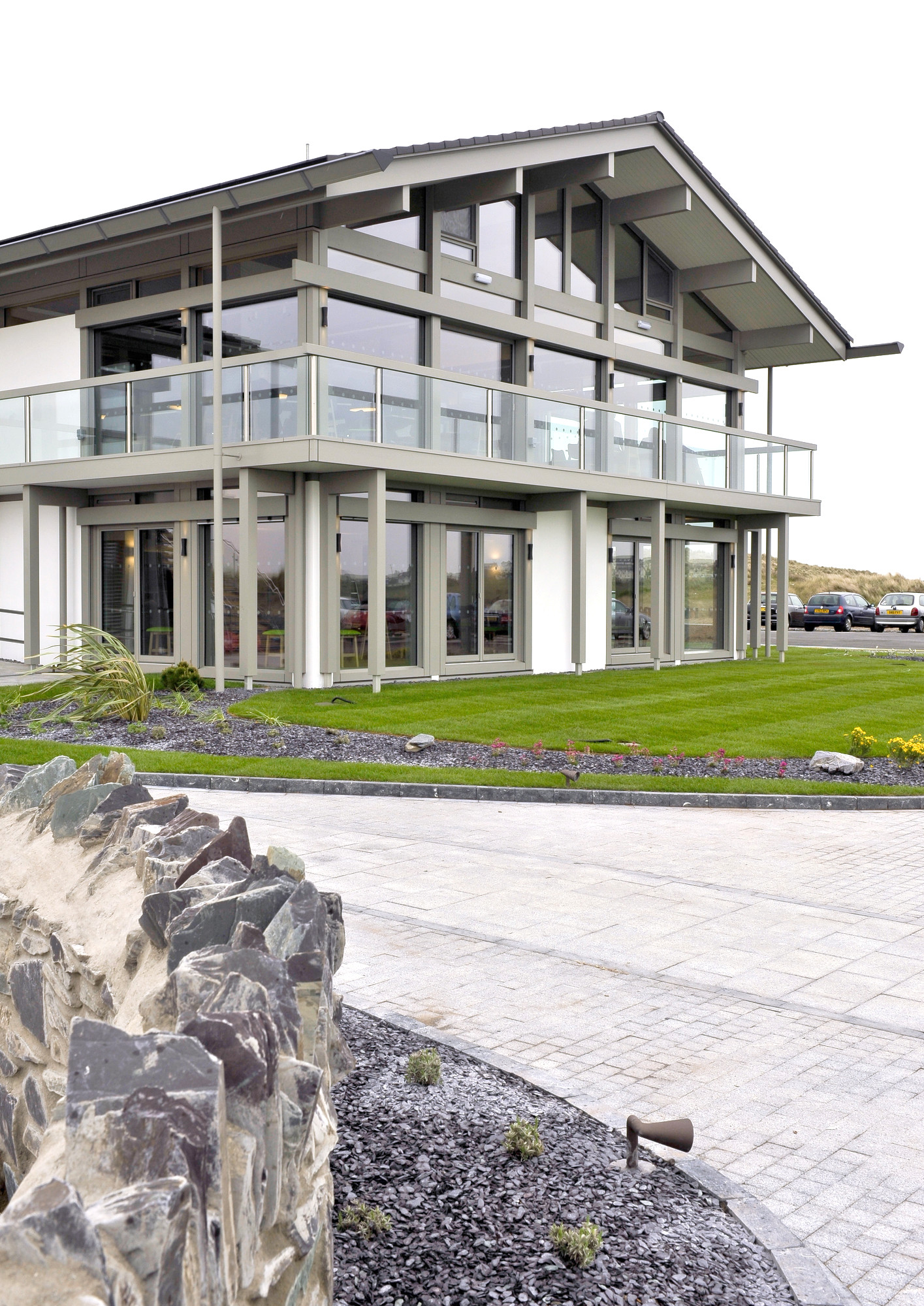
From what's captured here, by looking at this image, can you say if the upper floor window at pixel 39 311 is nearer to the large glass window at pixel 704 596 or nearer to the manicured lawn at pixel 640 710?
the manicured lawn at pixel 640 710

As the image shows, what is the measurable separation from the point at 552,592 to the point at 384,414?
22.7 feet

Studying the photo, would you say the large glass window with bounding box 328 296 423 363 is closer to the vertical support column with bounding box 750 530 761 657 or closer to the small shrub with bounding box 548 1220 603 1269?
the vertical support column with bounding box 750 530 761 657

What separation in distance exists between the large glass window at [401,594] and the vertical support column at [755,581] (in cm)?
1265

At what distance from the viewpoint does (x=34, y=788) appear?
504 cm

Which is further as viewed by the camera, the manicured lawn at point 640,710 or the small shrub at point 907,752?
the manicured lawn at point 640,710

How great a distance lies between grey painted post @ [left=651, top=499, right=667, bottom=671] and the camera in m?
25.0

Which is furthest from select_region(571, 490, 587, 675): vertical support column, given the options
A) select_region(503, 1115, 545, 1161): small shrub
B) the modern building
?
select_region(503, 1115, 545, 1161): small shrub

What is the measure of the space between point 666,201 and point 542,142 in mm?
4976

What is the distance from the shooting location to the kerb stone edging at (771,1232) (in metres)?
3.15

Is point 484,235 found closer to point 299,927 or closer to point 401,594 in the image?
point 401,594

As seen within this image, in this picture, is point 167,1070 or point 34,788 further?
point 34,788

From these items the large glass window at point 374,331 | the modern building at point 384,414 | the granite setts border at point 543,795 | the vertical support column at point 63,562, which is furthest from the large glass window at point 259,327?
the granite setts border at point 543,795

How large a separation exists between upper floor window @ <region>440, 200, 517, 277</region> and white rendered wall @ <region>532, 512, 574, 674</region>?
496cm

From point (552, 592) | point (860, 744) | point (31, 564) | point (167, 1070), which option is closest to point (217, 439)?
point (31, 564)
